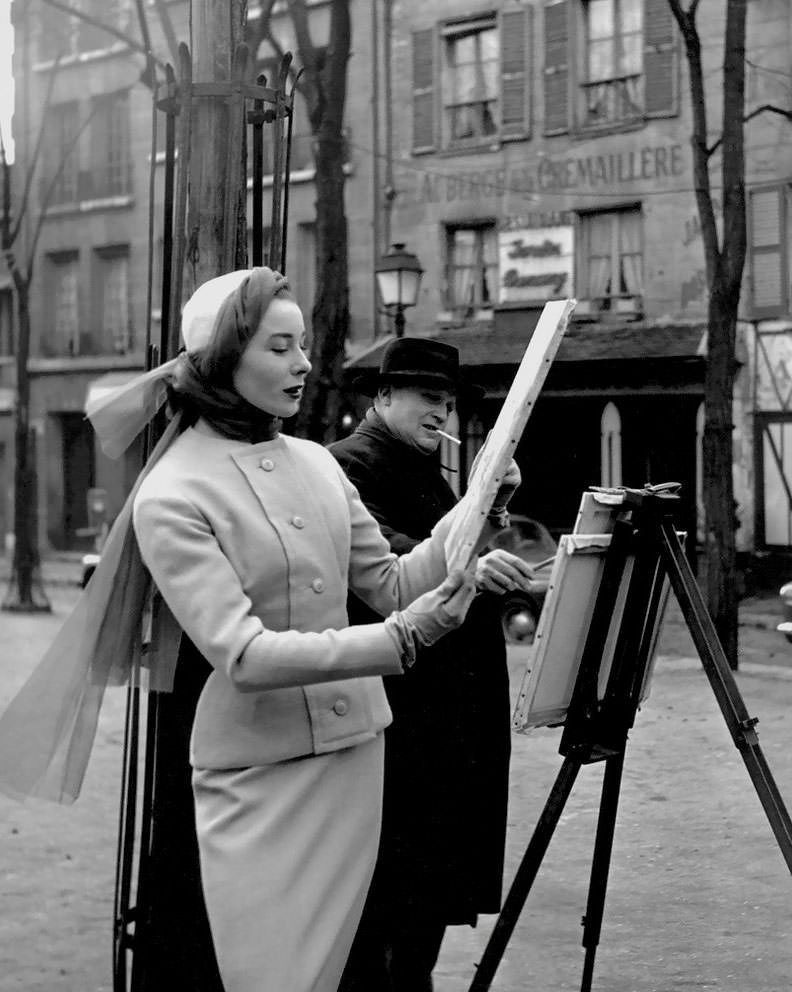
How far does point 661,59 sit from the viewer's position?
2255 cm

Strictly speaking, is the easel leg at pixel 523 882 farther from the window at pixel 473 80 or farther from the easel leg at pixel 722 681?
the window at pixel 473 80

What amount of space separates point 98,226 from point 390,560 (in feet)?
95.1

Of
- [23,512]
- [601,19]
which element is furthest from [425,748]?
[601,19]

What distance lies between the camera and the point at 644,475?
22.9 meters

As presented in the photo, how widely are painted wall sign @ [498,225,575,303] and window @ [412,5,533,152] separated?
1611 millimetres

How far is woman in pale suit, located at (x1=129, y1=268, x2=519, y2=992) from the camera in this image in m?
2.98

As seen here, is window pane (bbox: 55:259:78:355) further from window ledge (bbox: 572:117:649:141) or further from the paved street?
the paved street

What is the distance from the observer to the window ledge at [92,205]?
30.7 m

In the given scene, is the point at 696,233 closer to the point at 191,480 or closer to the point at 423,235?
the point at 423,235

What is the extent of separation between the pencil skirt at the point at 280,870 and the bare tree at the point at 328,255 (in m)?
11.1

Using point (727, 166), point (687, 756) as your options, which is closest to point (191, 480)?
point (687, 756)

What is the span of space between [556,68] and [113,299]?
440 inches

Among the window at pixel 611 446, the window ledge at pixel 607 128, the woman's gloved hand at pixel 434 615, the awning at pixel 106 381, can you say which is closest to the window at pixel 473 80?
the window ledge at pixel 607 128

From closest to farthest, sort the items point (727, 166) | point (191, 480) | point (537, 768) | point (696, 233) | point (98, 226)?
point (191, 480), point (537, 768), point (727, 166), point (696, 233), point (98, 226)
